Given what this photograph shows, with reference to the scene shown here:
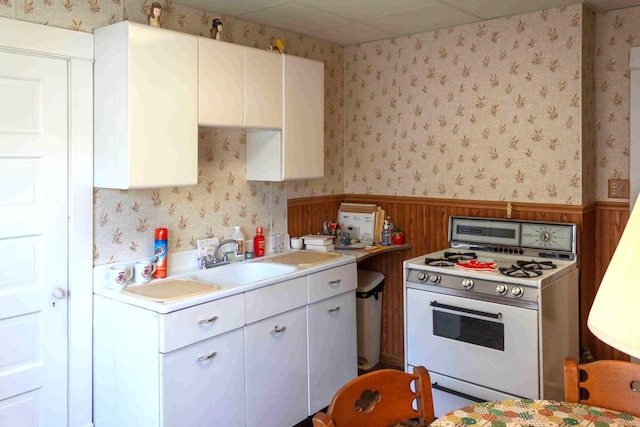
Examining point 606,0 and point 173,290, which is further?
point 606,0

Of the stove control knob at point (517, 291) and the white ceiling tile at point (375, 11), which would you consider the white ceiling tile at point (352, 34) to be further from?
the stove control knob at point (517, 291)

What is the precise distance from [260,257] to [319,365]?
732mm

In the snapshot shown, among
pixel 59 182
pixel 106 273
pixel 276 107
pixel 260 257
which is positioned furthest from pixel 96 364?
pixel 276 107

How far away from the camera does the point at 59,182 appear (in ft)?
8.14

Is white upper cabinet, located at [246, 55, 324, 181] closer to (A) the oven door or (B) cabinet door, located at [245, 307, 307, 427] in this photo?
(B) cabinet door, located at [245, 307, 307, 427]

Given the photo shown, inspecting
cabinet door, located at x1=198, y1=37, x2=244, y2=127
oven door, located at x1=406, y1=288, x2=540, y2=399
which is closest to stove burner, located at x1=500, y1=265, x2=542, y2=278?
oven door, located at x1=406, y1=288, x2=540, y2=399

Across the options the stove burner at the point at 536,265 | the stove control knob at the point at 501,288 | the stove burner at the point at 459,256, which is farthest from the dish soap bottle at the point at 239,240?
the stove burner at the point at 536,265

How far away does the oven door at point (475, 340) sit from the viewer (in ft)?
8.81

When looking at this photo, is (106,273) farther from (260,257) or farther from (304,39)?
(304,39)

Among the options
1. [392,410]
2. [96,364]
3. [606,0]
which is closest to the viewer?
[392,410]

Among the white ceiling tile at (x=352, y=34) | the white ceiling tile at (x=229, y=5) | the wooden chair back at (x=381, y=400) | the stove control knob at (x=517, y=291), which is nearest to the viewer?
the wooden chair back at (x=381, y=400)

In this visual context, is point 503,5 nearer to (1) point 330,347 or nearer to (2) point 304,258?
(2) point 304,258

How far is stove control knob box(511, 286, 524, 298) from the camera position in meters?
2.67

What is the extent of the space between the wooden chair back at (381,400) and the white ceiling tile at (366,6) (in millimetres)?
2050
